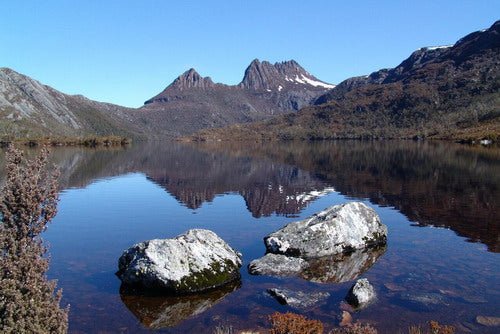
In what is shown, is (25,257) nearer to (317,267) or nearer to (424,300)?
(424,300)

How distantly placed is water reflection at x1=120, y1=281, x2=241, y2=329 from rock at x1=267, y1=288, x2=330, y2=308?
2.47 metres

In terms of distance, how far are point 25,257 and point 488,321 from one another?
17.0 metres

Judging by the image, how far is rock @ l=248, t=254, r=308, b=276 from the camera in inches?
932

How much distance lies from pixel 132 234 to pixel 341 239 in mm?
15960

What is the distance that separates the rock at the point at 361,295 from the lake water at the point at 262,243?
0.34 meters

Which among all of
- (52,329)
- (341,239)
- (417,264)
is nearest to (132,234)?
(341,239)

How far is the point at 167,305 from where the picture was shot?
19.6 metres

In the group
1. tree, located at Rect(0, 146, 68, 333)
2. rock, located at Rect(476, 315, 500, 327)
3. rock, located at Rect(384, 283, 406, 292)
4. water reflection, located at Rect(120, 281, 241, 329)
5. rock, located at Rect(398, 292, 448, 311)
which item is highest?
tree, located at Rect(0, 146, 68, 333)

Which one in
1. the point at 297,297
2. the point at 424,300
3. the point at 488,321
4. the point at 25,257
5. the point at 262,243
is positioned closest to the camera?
the point at 25,257

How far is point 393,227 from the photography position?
34906 mm

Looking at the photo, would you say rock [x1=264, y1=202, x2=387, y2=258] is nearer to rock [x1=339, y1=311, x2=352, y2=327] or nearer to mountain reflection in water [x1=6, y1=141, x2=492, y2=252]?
mountain reflection in water [x1=6, y1=141, x2=492, y2=252]

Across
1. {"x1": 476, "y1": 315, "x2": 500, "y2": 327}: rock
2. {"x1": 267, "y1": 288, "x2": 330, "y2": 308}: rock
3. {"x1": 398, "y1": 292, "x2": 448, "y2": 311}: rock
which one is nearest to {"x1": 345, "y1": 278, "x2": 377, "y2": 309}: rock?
{"x1": 267, "y1": 288, "x2": 330, "y2": 308}: rock

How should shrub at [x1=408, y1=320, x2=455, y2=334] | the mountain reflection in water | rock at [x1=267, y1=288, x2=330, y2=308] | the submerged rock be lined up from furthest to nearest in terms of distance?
1. the mountain reflection in water
2. the submerged rock
3. rock at [x1=267, y1=288, x2=330, y2=308]
4. shrub at [x1=408, y1=320, x2=455, y2=334]

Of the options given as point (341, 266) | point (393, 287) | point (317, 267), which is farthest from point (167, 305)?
point (393, 287)
